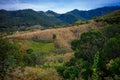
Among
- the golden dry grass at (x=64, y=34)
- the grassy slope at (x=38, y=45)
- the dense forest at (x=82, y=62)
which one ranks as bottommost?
the grassy slope at (x=38, y=45)

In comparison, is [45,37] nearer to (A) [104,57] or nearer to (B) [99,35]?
(B) [99,35]

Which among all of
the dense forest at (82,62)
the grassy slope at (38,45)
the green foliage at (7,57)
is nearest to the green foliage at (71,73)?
the dense forest at (82,62)

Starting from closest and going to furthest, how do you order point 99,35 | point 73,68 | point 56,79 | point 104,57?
point 104,57 < point 56,79 < point 73,68 < point 99,35

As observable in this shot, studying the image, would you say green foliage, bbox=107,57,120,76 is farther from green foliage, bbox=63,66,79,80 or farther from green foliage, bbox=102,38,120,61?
green foliage, bbox=63,66,79,80

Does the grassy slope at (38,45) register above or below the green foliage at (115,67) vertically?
below

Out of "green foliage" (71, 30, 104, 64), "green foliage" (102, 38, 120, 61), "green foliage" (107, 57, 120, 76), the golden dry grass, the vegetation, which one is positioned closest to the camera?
"green foliage" (107, 57, 120, 76)

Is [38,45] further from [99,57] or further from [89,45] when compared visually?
[99,57]

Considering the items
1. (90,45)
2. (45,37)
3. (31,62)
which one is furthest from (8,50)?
(45,37)

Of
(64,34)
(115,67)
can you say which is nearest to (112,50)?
(115,67)

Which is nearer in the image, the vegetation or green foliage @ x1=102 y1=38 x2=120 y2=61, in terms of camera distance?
the vegetation

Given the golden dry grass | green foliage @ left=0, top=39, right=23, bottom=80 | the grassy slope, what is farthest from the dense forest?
the golden dry grass

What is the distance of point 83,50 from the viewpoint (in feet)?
205

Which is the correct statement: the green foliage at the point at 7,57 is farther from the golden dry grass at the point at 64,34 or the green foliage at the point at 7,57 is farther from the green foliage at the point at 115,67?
the golden dry grass at the point at 64,34

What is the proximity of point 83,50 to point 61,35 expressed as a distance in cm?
9685
